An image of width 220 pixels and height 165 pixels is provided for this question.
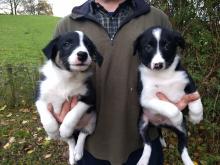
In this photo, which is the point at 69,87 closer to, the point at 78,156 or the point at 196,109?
the point at 78,156

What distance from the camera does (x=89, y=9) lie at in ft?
12.7

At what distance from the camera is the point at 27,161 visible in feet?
23.0

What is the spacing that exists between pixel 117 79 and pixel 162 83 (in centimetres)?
36

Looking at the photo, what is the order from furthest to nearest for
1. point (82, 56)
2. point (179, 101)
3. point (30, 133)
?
1. point (30, 133)
2. point (179, 101)
3. point (82, 56)

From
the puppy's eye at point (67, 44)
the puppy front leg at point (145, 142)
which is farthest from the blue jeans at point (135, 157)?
the puppy's eye at point (67, 44)

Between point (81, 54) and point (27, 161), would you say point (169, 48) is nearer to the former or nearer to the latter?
point (81, 54)

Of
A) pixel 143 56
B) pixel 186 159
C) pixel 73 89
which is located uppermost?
pixel 143 56

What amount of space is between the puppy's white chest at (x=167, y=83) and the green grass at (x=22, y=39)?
542 cm

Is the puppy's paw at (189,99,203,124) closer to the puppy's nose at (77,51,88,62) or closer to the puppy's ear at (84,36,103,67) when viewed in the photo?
the puppy's ear at (84,36,103,67)

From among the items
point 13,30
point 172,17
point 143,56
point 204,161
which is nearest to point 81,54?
point 143,56

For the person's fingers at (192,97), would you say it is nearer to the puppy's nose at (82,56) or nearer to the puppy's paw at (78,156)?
the puppy's nose at (82,56)

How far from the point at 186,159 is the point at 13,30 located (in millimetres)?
22532

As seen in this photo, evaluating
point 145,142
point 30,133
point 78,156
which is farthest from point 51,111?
point 30,133

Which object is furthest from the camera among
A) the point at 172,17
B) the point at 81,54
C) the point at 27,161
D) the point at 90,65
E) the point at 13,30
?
the point at 13,30
